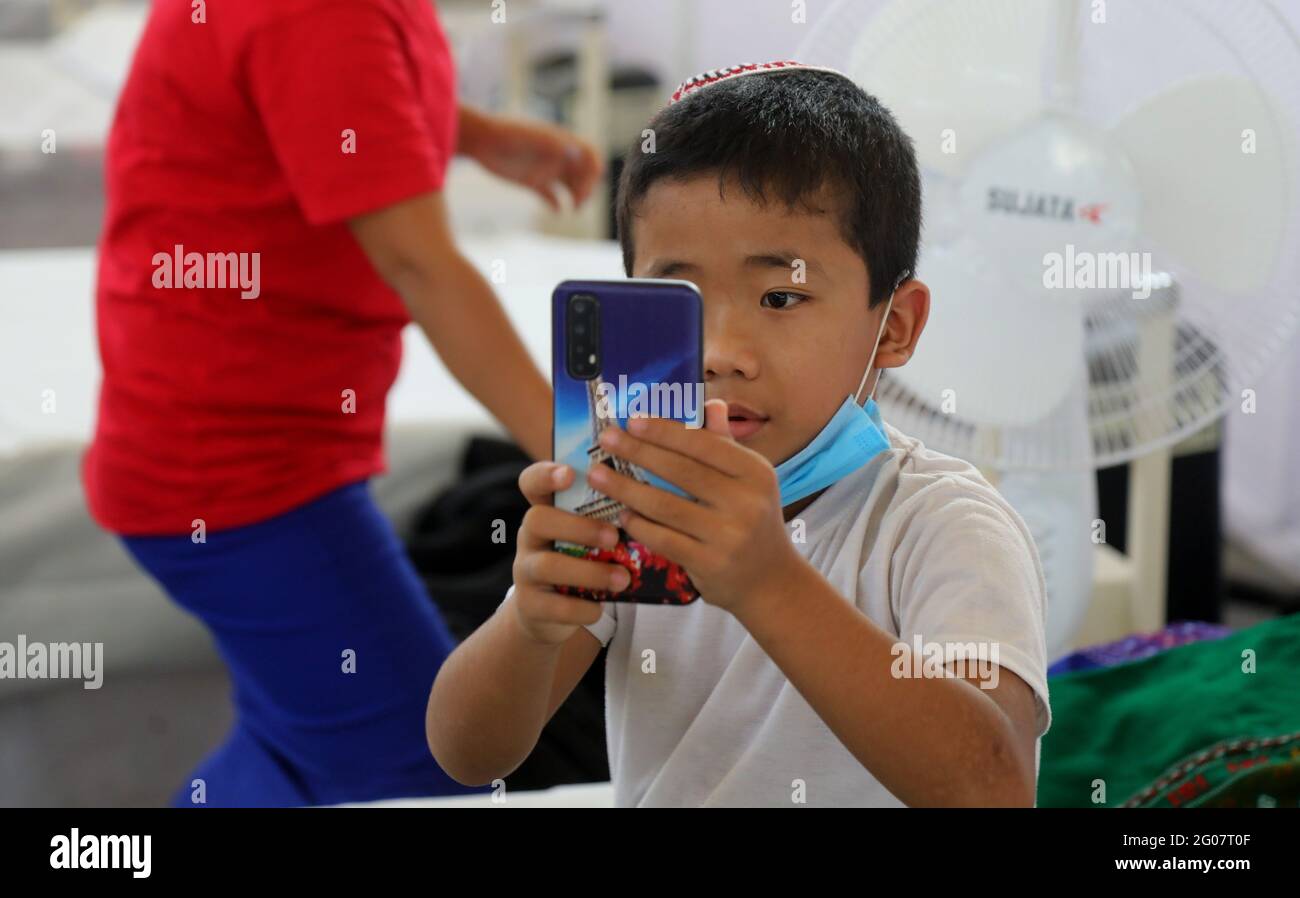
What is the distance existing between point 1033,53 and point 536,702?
2.42 ft

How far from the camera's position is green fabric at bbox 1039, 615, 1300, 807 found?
1152 mm

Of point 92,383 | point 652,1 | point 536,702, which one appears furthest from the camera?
point 652,1

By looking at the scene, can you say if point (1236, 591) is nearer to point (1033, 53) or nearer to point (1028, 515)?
point (1028, 515)

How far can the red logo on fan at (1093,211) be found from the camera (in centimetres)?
119

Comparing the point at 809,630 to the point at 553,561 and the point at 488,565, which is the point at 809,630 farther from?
the point at 488,565

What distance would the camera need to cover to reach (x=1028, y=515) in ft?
4.36

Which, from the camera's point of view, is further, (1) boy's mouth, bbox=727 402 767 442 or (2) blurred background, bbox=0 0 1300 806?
(2) blurred background, bbox=0 0 1300 806

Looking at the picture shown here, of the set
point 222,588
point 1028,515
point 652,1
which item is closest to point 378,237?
point 222,588

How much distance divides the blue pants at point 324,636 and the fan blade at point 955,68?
624 mm

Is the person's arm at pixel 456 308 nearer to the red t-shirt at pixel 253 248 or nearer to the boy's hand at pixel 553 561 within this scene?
the red t-shirt at pixel 253 248

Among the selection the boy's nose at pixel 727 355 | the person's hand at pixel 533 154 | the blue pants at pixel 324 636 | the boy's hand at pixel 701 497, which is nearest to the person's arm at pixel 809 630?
the boy's hand at pixel 701 497

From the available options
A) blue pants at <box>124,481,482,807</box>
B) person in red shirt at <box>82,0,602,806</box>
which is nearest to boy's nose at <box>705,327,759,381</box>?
person in red shirt at <box>82,0,602,806</box>

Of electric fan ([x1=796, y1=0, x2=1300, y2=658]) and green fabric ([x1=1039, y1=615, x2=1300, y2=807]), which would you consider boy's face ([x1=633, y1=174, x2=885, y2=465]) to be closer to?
electric fan ([x1=796, y1=0, x2=1300, y2=658])

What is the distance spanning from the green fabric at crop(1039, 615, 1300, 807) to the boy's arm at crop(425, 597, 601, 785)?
519 millimetres
